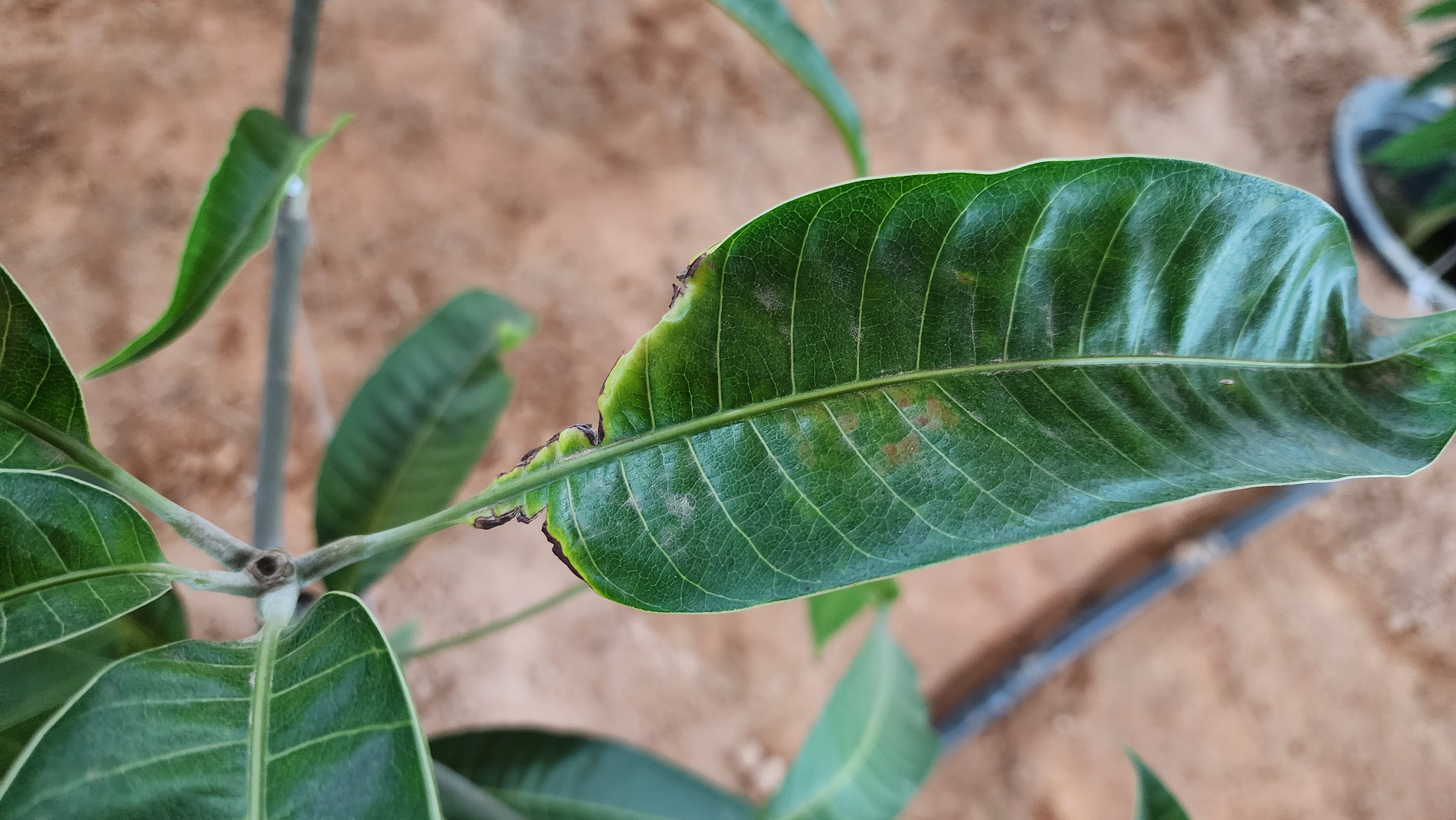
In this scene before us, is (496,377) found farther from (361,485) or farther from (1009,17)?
(1009,17)

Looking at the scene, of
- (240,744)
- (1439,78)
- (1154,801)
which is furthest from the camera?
(1439,78)

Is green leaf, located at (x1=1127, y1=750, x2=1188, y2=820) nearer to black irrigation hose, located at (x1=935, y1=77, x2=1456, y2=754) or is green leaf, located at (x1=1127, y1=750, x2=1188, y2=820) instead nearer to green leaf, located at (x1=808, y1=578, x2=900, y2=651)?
green leaf, located at (x1=808, y1=578, x2=900, y2=651)

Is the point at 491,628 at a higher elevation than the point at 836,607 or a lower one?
higher

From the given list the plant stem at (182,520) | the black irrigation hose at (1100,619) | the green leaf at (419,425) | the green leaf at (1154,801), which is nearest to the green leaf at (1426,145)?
the black irrigation hose at (1100,619)

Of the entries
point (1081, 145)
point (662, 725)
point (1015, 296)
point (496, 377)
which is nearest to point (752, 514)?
point (1015, 296)

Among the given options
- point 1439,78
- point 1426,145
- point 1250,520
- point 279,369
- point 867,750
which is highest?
point 279,369

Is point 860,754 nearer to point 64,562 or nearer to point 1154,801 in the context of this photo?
point 1154,801

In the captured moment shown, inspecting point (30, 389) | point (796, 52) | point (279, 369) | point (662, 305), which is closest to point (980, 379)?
point (796, 52)
